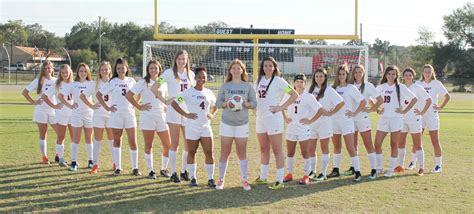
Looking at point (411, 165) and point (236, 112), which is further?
point (411, 165)

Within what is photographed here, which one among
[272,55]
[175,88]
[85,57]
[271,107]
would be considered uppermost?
[85,57]

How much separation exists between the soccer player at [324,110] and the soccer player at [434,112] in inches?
83.2

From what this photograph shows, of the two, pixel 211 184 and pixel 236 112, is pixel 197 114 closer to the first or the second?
pixel 236 112

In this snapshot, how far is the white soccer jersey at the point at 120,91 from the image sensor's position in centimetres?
812

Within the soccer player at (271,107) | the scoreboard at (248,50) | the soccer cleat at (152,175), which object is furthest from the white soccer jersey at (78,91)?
the scoreboard at (248,50)

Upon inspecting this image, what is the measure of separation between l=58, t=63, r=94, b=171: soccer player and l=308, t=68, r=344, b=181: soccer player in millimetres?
3765

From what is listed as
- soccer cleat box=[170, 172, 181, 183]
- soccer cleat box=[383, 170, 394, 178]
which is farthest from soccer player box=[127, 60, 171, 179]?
soccer cleat box=[383, 170, 394, 178]

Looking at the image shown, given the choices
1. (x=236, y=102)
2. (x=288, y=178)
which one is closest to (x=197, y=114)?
(x=236, y=102)

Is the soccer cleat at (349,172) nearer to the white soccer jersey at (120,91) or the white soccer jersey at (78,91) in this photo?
the white soccer jersey at (120,91)

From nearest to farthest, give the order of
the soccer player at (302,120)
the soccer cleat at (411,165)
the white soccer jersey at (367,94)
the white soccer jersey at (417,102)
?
the soccer player at (302,120), the white soccer jersey at (367,94), the white soccer jersey at (417,102), the soccer cleat at (411,165)

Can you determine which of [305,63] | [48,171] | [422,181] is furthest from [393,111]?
[305,63]

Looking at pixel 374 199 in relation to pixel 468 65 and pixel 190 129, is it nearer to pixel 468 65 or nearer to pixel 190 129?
pixel 190 129

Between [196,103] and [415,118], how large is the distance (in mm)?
3804

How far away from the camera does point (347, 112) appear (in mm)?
8125
